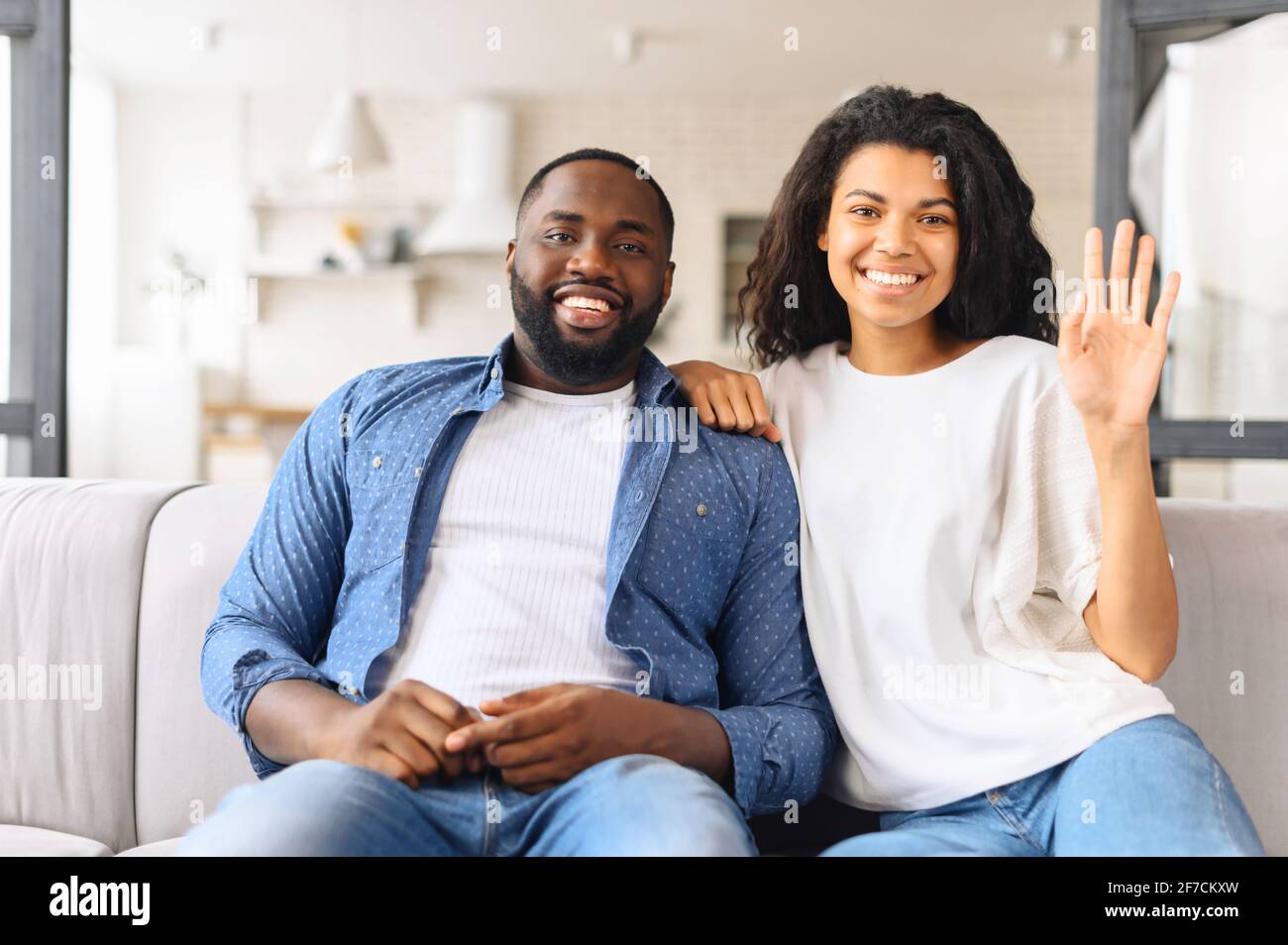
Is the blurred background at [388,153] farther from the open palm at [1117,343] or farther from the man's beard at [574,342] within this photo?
the open palm at [1117,343]

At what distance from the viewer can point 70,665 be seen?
1644mm

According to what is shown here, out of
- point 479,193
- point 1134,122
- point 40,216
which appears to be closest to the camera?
point 1134,122

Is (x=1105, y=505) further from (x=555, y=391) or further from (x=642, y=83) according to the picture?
(x=642, y=83)

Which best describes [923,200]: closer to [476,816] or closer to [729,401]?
[729,401]

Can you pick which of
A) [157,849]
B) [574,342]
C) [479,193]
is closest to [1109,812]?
[574,342]

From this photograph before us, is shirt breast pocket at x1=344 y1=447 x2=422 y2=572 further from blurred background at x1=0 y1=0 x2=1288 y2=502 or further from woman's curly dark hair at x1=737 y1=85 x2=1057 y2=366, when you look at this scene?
blurred background at x1=0 y1=0 x2=1288 y2=502

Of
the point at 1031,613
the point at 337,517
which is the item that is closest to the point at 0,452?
the point at 337,517

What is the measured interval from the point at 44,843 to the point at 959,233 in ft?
4.87

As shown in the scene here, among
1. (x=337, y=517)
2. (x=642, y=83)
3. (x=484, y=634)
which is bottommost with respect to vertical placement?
(x=484, y=634)

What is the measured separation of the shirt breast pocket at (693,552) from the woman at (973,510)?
0.11 meters

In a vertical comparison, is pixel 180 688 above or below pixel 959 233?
below

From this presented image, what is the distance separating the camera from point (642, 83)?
247 inches

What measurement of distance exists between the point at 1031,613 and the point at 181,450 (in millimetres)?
5558

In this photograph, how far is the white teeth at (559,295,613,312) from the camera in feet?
5.02
